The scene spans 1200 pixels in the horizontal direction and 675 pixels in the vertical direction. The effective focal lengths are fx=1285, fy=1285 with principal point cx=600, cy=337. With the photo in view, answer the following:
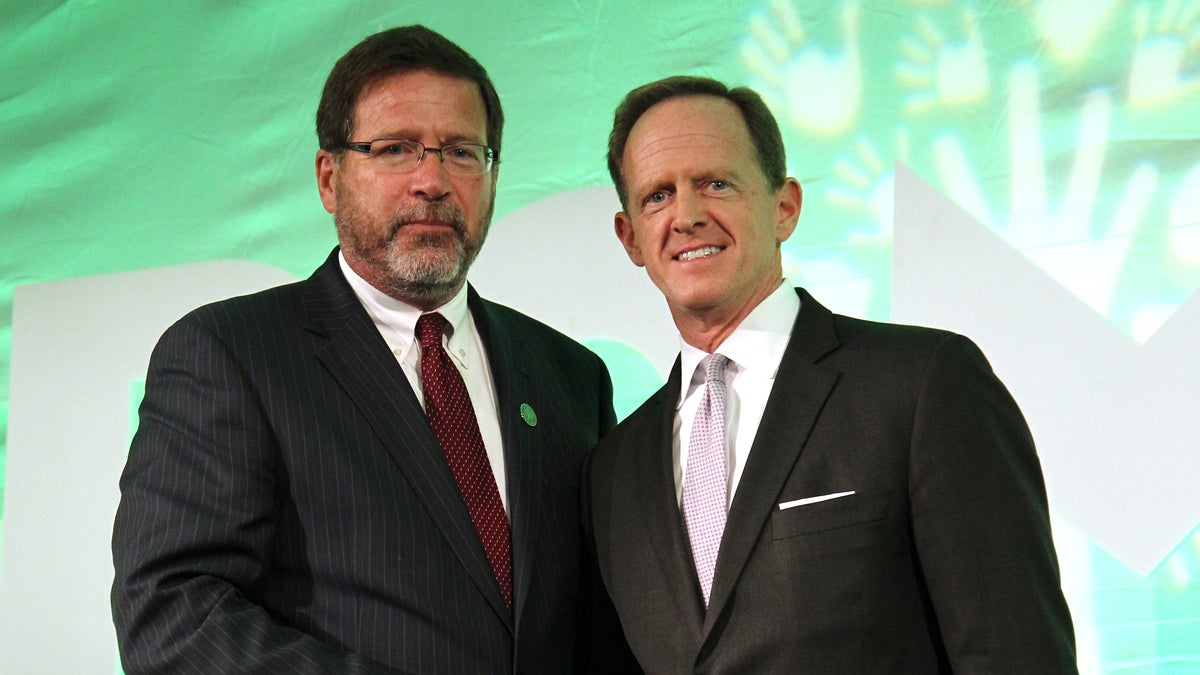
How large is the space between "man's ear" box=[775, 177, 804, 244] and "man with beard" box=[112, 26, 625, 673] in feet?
1.67

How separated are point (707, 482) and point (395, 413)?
19.7 inches

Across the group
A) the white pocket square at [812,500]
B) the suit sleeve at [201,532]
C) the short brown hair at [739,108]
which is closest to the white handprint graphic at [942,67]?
the short brown hair at [739,108]

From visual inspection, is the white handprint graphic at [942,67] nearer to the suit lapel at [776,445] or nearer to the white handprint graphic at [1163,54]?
the white handprint graphic at [1163,54]

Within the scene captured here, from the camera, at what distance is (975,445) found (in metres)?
1.79

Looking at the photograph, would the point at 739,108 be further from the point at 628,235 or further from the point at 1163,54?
the point at 1163,54

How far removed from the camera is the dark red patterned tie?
80.1 inches

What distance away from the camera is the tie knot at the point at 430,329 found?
7.16 feet

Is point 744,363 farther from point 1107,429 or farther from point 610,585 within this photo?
point 1107,429

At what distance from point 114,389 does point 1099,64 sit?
265 cm

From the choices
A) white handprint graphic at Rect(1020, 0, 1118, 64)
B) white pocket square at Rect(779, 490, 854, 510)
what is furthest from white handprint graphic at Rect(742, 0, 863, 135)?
white pocket square at Rect(779, 490, 854, 510)

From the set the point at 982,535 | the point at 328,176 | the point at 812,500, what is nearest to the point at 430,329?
the point at 328,176

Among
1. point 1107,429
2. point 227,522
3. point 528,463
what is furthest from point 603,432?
point 1107,429

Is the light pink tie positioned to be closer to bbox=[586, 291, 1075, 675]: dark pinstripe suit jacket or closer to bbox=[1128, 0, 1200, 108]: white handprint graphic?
bbox=[586, 291, 1075, 675]: dark pinstripe suit jacket

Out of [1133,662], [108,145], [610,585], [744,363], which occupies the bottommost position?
[1133,662]
